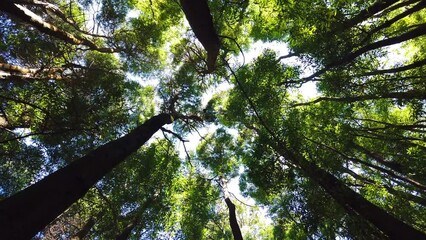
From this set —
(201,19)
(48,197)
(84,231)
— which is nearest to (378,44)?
(201,19)

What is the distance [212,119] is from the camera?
1276cm

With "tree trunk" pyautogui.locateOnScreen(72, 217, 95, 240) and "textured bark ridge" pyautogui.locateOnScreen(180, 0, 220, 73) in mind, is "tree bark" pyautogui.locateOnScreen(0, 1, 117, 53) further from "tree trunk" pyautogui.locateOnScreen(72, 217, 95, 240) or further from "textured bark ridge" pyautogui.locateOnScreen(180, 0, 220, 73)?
"tree trunk" pyautogui.locateOnScreen(72, 217, 95, 240)

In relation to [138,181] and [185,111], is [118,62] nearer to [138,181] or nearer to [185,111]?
[185,111]

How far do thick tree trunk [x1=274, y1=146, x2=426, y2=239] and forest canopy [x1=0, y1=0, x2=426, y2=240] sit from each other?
0.08 ft

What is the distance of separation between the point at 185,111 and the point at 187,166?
2.81 metres

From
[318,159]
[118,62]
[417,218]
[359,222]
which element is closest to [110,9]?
[118,62]

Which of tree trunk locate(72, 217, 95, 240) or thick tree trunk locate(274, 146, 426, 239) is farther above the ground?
tree trunk locate(72, 217, 95, 240)

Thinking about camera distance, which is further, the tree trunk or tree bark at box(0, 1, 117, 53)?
the tree trunk

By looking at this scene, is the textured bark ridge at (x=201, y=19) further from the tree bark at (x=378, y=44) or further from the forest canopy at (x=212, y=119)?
the tree bark at (x=378, y=44)

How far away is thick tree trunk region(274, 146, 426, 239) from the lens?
4.47 m

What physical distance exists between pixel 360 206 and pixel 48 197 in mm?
5201

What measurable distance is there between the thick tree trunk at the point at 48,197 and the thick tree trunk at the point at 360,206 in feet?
11.2

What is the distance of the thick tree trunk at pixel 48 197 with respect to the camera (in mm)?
2605

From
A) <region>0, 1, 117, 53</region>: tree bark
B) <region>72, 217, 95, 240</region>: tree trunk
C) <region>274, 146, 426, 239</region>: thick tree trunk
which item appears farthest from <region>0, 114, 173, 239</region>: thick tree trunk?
<region>72, 217, 95, 240</region>: tree trunk
